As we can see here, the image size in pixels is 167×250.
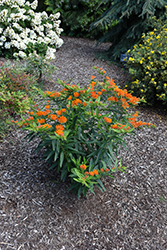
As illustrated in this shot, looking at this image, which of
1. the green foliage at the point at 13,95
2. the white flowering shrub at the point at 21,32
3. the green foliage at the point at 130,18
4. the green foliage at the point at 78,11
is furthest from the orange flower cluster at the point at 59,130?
the green foliage at the point at 78,11

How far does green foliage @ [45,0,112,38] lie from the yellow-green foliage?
3797 mm

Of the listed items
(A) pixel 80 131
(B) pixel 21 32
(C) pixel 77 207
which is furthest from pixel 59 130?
(B) pixel 21 32

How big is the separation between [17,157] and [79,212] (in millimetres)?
973

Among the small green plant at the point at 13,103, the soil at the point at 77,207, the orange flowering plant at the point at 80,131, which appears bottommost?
the soil at the point at 77,207

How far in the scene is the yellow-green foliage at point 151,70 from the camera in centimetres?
373

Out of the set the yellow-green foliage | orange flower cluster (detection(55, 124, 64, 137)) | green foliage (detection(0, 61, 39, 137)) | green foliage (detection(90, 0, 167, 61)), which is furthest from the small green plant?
green foliage (detection(90, 0, 167, 61))

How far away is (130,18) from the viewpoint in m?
5.34

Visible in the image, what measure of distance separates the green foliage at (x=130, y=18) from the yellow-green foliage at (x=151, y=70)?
0.97m

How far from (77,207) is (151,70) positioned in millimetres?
2634

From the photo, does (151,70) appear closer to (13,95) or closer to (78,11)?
(13,95)

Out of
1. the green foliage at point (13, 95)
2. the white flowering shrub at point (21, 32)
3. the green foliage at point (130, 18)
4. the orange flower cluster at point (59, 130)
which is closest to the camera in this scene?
the orange flower cluster at point (59, 130)

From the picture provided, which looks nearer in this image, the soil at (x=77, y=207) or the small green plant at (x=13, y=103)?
the soil at (x=77, y=207)

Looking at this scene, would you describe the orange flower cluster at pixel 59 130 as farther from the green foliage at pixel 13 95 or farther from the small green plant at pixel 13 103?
the small green plant at pixel 13 103

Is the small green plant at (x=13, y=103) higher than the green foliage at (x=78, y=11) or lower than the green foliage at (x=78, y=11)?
lower
